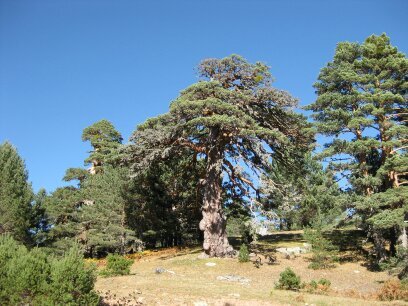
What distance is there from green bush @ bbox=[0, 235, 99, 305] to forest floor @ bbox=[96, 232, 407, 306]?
2.45 metres

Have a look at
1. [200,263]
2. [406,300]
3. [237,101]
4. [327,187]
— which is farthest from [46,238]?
[406,300]

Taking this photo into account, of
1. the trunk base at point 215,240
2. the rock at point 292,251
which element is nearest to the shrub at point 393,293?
the rock at point 292,251

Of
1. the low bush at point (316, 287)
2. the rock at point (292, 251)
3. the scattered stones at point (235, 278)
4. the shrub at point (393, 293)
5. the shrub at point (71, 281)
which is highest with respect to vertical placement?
the shrub at point (71, 281)

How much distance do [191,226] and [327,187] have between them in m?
14.3

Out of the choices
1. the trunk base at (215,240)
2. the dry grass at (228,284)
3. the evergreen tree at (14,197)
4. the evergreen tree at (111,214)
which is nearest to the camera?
the dry grass at (228,284)

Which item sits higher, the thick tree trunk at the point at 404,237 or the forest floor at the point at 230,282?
the thick tree trunk at the point at 404,237

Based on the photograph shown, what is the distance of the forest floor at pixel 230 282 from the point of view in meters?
12.1

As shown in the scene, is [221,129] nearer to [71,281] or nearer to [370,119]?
[370,119]

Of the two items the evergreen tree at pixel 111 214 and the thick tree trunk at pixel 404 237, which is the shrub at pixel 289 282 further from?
the evergreen tree at pixel 111 214

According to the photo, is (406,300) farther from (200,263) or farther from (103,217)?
(103,217)

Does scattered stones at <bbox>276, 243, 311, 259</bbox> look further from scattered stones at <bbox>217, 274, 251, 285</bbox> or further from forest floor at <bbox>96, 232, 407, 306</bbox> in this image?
scattered stones at <bbox>217, 274, 251, 285</bbox>

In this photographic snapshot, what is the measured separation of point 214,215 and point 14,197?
1447cm

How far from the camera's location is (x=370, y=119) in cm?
2269

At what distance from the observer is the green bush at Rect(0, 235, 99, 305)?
27.2ft
